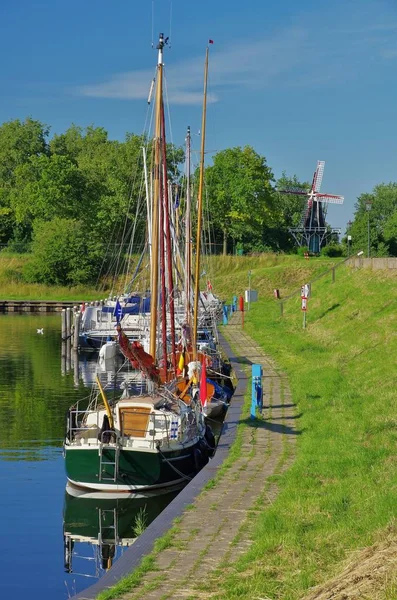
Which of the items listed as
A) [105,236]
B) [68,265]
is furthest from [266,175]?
[68,265]

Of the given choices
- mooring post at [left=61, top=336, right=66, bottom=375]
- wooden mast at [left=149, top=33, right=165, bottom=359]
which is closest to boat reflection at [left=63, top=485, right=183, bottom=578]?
wooden mast at [left=149, top=33, right=165, bottom=359]

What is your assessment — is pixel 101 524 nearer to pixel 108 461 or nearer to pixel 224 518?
pixel 108 461

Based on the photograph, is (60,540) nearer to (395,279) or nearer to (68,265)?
(395,279)

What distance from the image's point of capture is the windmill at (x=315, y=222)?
127m

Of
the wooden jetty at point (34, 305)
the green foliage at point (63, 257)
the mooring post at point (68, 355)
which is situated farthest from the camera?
the green foliage at point (63, 257)

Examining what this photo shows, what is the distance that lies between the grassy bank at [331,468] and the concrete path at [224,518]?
313mm

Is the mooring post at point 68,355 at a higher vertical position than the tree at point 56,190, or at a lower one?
lower

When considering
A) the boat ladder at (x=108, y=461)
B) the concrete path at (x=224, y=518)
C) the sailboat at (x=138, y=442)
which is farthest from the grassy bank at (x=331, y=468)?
the boat ladder at (x=108, y=461)

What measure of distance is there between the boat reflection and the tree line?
76.7 meters

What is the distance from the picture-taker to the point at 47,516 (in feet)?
74.3

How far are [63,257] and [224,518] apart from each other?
301 feet

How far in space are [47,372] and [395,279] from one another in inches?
734

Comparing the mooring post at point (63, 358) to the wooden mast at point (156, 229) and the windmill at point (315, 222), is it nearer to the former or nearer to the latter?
the wooden mast at point (156, 229)

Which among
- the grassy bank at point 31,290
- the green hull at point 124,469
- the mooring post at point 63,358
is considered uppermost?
the green hull at point 124,469
